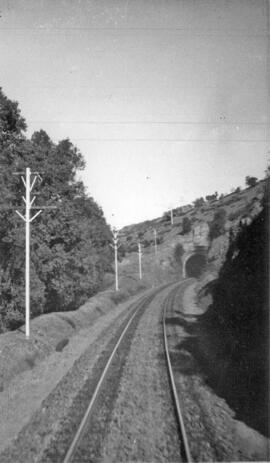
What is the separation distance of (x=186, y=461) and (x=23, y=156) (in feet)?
76.0

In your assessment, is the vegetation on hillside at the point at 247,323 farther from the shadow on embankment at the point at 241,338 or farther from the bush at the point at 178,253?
the bush at the point at 178,253

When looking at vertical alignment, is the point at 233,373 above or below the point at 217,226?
→ below

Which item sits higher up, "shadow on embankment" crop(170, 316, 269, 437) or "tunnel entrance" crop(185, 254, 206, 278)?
"tunnel entrance" crop(185, 254, 206, 278)

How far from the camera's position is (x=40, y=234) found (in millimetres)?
23750

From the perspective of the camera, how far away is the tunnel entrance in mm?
75625

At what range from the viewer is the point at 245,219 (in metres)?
23.3

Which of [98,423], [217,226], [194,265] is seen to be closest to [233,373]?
[98,423]

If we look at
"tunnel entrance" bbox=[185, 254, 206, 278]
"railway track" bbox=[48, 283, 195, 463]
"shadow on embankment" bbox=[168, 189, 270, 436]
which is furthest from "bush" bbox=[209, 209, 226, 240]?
"railway track" bbox=[48, 283, 195, 463]

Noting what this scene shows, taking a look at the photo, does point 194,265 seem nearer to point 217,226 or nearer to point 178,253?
point 178,253

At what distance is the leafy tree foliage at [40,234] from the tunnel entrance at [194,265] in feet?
163

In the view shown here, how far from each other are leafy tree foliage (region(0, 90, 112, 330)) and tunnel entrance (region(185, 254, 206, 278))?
49784 millimetres

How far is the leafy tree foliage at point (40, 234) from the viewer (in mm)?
21609

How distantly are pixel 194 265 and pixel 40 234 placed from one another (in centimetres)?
5991

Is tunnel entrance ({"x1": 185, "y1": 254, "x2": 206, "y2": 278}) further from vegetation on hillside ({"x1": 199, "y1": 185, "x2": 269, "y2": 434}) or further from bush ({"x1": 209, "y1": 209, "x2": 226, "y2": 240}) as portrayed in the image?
vegetation on hillside ({"x1": 199, "y1": 185, "x2": 269, "y2": 434})
